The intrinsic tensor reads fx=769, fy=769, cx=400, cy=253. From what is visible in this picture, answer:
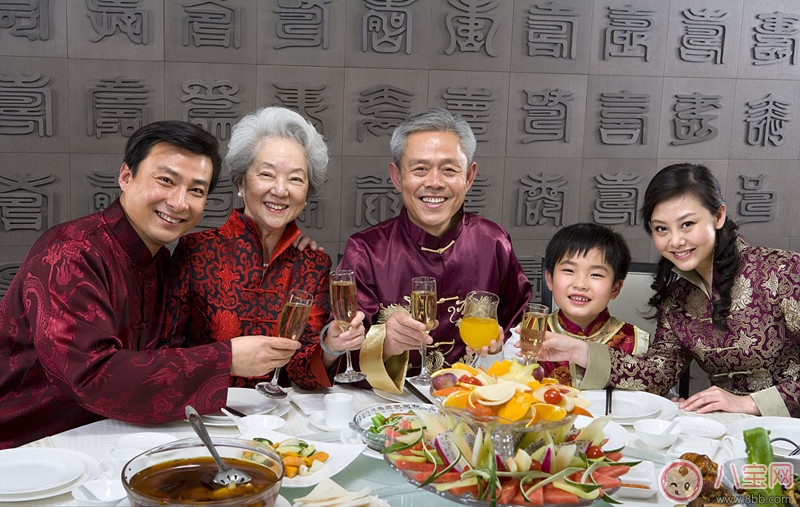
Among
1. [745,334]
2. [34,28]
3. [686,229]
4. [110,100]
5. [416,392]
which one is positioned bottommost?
[416,392]

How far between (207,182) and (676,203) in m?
1.48

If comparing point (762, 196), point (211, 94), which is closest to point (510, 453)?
point (211, 94)

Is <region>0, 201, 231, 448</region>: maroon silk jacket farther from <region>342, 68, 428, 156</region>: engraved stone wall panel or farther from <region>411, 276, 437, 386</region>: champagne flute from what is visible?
<region>342, 68, 428, 156</region>: engraved stone wall panel

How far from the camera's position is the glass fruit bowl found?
168 centimetres

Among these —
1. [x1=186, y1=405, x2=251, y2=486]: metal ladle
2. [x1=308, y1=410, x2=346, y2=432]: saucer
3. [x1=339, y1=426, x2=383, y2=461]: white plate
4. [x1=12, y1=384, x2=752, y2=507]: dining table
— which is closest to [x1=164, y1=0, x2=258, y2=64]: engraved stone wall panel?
[x1=12, y1=384, x2=752, y2=507]: dining table

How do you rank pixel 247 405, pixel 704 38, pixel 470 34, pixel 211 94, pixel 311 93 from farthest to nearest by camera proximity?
pixel 704 38
pixel 470 34
pixel 311 93
pixel 211 94
pixel 247 405

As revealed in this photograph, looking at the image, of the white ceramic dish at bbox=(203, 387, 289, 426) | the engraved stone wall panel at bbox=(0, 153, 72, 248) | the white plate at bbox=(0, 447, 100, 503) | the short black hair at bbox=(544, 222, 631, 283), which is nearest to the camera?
the white plate at bbox=(0, 447, 100, 503)

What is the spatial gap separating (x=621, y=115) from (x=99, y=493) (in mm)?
3933

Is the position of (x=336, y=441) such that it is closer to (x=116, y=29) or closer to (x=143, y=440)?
(x=143, y=440)

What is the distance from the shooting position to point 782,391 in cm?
227

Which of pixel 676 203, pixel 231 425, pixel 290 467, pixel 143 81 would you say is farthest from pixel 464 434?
pixel 143 81

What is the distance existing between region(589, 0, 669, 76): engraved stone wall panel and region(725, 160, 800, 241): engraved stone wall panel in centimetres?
89

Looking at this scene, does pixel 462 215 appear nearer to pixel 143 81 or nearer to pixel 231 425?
pixel 231 425

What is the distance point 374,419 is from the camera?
1787 mm
